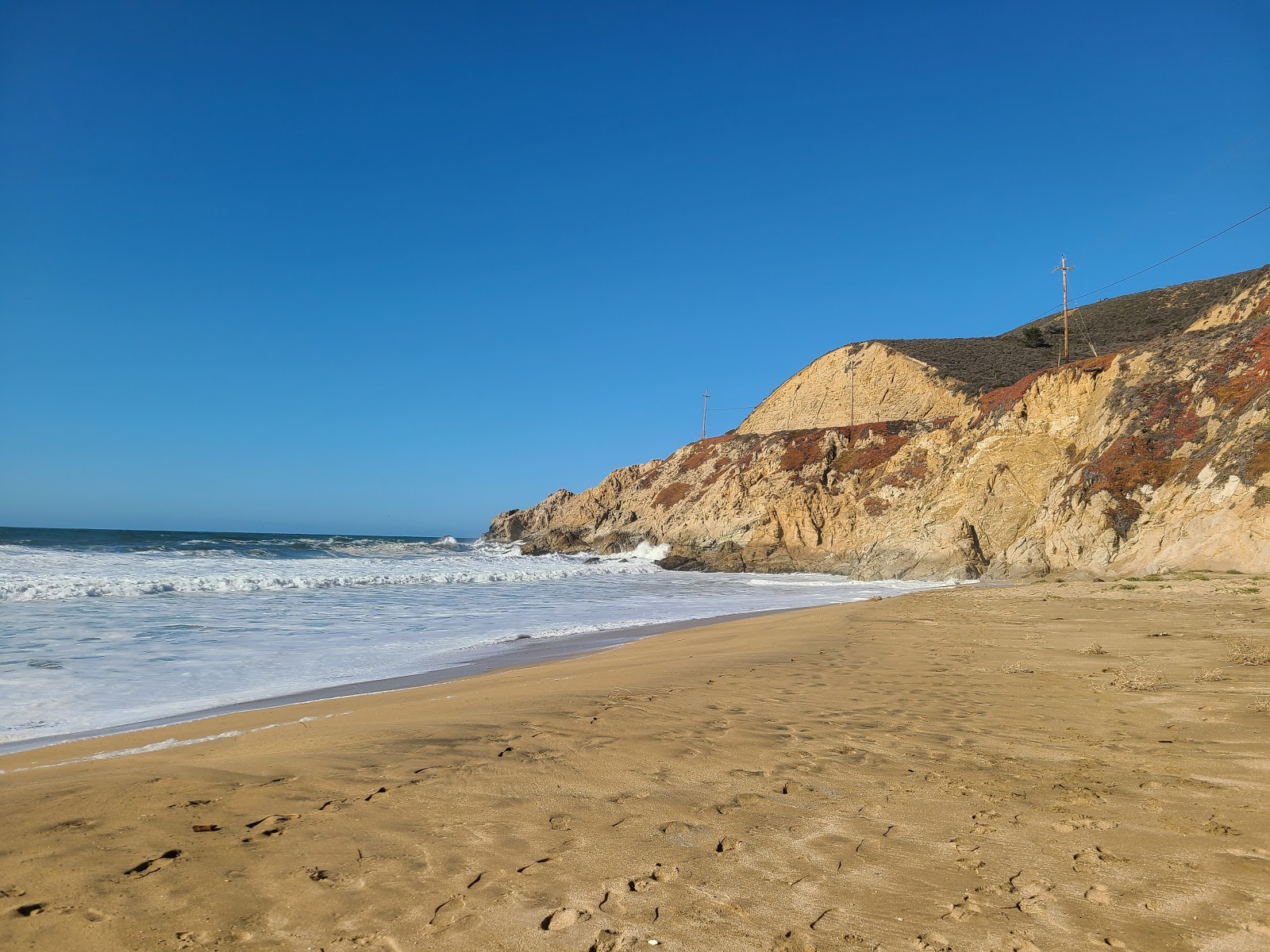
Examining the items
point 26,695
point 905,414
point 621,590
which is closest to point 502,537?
point 905,414

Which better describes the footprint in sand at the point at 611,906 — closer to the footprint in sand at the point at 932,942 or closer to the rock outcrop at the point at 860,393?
the footprint in sand at the point at 932,942

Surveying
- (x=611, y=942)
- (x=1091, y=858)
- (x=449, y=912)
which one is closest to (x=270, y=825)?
(x=449, y=912)

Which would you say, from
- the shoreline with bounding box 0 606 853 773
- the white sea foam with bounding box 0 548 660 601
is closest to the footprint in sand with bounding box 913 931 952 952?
the shoreline with bounding box 0 606 853 773

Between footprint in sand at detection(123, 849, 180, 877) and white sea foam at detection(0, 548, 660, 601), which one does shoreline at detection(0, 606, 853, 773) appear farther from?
white sea foam at detection(0, 548, 660, 601)

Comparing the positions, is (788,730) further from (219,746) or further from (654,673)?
(219,746)

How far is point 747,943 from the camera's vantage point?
2.35 m

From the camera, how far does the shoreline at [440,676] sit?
6.00m

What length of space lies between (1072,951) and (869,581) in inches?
893

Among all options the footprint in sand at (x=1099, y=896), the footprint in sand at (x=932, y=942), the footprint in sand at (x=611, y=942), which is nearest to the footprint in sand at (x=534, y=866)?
the footprint in sand at (x=611, y=942)

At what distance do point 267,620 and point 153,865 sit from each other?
38.8ft

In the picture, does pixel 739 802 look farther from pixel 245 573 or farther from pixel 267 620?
pixel 245 573

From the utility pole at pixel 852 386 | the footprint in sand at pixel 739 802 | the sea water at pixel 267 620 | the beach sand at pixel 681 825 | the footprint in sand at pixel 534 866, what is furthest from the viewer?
the utility pole at pixel 852 386

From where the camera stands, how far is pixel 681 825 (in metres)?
3.32

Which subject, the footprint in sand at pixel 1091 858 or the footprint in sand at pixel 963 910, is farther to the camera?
the footprint in sand at pixel 1091 858
